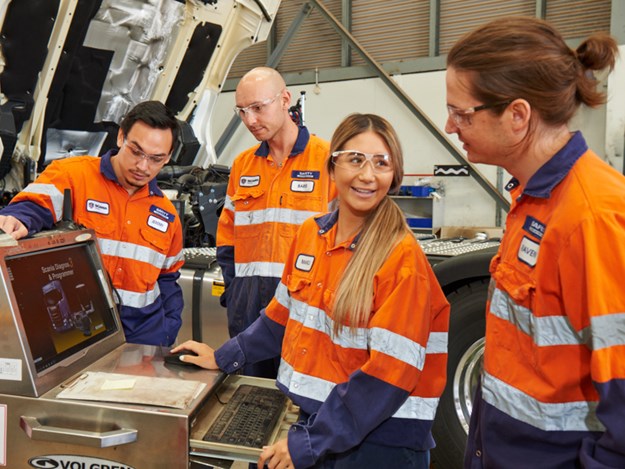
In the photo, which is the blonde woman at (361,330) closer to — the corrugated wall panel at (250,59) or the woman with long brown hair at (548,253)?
the woman with long brown hair at (548,253)

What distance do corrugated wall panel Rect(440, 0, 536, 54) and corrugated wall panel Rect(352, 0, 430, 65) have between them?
235 mm

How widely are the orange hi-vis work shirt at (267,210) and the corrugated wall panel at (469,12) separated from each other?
511 cm

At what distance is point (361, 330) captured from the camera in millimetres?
1179

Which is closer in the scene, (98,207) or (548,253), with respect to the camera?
(548,253)

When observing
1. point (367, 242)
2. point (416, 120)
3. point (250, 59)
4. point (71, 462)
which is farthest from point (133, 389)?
point (250, 59)

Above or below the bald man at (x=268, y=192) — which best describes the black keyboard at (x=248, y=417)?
below

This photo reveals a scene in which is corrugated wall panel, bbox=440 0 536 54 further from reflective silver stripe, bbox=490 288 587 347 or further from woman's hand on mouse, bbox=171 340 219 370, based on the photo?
reflective silver stripe, bbox=490 288 587 347

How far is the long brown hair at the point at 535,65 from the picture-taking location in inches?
35.6

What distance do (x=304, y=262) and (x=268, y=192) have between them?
836 mm

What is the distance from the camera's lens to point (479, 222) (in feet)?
21.4

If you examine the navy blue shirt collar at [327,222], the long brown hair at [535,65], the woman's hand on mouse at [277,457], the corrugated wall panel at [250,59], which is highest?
the corrugated wall panel at [250,59]

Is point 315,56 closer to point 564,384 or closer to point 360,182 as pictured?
point 360,182

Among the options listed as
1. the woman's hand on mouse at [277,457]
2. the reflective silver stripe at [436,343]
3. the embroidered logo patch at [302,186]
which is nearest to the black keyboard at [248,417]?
the woman's hand on mouse at [277,457]

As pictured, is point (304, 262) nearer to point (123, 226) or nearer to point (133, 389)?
point (133, 389)
